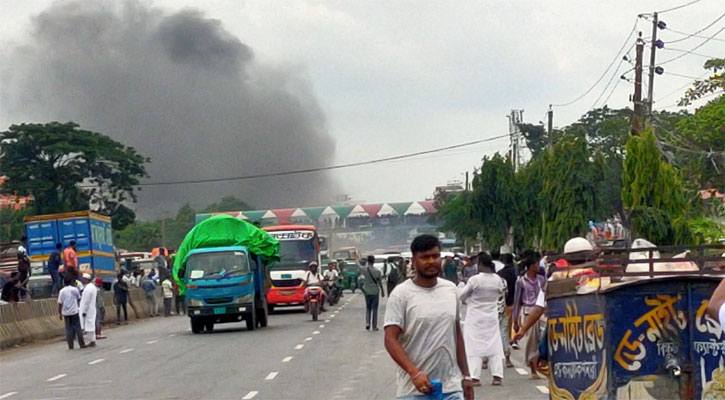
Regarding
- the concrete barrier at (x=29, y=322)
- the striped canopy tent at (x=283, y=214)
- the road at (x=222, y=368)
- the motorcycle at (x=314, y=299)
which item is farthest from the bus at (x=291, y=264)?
the striped canopy tent at (x=283, y=214)

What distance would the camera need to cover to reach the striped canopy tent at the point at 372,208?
160875 millimetres

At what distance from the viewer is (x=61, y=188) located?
252ft

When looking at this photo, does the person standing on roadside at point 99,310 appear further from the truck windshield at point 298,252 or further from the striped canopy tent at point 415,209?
the striped canopy tent at point 415,209

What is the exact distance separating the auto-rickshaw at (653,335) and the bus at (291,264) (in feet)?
103

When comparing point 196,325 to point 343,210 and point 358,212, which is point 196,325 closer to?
point 343,210

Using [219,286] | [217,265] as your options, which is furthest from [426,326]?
[217,265]

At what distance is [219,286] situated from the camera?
32.6m

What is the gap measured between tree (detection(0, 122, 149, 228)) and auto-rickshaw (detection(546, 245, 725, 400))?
67.9 m

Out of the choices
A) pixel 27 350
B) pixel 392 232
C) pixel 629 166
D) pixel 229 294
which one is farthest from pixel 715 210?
pixel 392 232

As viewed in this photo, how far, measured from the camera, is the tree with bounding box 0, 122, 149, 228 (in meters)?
75.5

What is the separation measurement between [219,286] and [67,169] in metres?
47.5

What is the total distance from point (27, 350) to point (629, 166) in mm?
17757

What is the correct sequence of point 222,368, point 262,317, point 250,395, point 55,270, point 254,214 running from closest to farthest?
point 250,395 → point 222,368 → point 262,317 → point 55,270 → point 254,214

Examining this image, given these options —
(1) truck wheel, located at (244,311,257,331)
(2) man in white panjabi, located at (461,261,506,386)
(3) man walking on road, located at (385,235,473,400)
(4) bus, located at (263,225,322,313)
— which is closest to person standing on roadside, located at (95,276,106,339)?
(1) truck wheel, located at (244,311,257,331)
